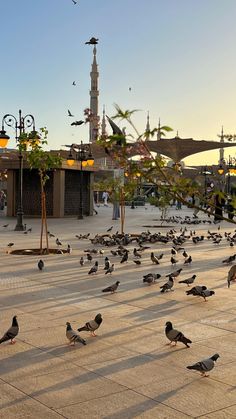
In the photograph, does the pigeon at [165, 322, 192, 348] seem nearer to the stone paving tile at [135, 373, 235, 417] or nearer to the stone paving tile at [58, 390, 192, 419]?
the stone paving tile at [135, 373, 235, 417]

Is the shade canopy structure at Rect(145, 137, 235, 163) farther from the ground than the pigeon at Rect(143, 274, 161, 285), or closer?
farther from the ground

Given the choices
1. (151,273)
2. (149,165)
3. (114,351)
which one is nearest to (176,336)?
(114,351)

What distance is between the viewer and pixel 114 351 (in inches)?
271

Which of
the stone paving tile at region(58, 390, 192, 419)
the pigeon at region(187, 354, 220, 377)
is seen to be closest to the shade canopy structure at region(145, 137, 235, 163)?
the pigeon at region(187, 354, 220, 377)

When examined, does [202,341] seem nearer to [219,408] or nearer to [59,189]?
[219,408]

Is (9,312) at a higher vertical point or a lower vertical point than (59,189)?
lower

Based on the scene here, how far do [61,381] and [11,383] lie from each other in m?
0.51

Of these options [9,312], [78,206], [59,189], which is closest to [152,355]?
[9,312]

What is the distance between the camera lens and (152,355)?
675cm

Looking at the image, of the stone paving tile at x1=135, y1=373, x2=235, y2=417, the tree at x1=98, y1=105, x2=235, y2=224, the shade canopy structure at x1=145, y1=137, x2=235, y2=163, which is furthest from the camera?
the shade canopy structure at x1=145, y1=137, x2=235, y2=163

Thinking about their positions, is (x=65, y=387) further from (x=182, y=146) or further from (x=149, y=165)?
(x=182, y=146)

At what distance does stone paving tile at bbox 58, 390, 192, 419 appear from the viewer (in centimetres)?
490

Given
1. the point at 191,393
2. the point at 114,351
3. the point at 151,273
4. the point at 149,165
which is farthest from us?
the point at 151,273

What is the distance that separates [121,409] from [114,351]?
1838 millimetres
